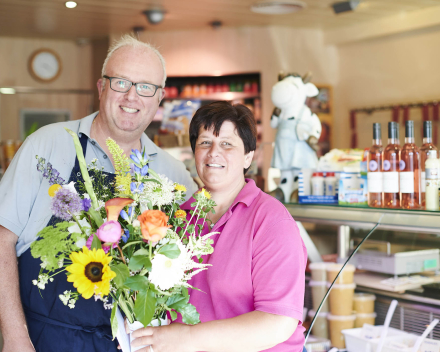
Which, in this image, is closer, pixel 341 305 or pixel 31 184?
pixel 31 184

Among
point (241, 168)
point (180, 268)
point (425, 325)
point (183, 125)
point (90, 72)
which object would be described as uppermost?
point (90, 72)

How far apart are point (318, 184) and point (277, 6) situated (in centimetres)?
340

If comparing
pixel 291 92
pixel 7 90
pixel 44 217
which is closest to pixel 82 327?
pixel 44 217

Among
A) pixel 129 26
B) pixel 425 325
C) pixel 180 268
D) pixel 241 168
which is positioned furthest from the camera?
pixel 129 26

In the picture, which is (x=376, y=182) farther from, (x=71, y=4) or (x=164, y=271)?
(x=71, y=4)

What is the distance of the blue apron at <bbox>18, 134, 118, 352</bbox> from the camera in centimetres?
169

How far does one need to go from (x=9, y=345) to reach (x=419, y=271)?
4.99 ft

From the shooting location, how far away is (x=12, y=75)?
6.82 meters

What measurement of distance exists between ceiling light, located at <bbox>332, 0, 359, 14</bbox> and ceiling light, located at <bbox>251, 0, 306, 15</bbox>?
34 cm

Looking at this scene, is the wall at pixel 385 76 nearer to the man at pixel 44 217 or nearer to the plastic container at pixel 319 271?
the plastic container at pixel 319 271

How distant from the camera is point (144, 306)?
119 cm

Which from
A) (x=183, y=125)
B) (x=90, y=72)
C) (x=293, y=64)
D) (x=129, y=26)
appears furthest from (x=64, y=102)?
(x=183, y=125)

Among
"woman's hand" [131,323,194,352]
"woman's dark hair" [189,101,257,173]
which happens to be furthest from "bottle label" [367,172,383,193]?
"woman's hand" [131,323,194,352]

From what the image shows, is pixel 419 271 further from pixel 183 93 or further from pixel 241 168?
pixel 183 93
